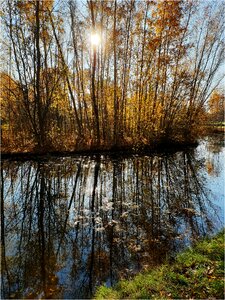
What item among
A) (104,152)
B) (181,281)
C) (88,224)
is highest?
(104,152)

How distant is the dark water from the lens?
4.05m

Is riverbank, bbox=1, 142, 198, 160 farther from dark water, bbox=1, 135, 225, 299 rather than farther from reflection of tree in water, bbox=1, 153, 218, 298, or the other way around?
reflection of tree in water, bbox=1, 153, 218, 298

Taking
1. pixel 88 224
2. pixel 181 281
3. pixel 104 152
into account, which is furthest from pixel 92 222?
pixel 104 152

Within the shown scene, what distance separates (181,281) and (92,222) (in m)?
2.98

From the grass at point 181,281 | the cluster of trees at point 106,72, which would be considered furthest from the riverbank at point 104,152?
the grass at point 181,281

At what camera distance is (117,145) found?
1716 centimetres

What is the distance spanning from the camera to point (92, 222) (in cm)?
604

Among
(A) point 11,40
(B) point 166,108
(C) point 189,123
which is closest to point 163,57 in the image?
(B) point 166,108

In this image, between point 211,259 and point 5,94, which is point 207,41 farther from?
point 211,259

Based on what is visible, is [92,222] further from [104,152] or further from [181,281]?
[104,152]

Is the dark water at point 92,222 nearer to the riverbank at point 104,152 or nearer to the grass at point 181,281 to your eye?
the grass at point 181,281

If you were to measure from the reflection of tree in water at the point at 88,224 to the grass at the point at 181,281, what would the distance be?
15.4 inches

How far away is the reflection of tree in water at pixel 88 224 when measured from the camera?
13.3 ft

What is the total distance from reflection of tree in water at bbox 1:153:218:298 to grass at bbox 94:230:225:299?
390 mm
